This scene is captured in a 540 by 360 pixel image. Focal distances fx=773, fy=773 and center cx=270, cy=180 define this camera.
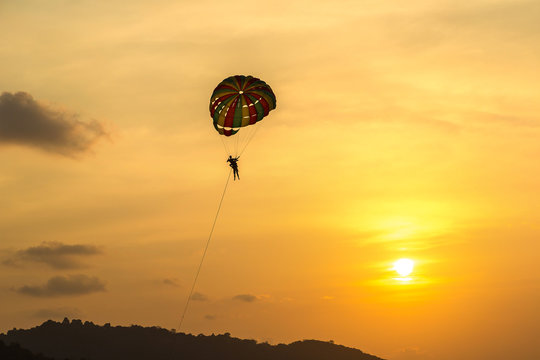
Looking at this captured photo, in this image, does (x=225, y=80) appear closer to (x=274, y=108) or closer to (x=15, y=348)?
(x=274, y=108)

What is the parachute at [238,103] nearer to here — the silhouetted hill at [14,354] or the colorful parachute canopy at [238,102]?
the colorful parachute canopy at [238,102]

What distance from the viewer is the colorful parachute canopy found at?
299 feet

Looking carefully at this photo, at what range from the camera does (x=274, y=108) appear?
9312 cm

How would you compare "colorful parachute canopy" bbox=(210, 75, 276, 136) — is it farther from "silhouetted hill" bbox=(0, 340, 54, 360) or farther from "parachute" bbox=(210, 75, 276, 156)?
"silhouetted hill" bbox=(0, 340, 54, 360)

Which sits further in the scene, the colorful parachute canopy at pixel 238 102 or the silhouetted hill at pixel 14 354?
the silhouetted hill at pixel 14 354

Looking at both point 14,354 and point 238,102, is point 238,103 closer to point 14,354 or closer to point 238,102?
point 238,102

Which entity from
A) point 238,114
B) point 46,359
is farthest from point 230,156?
point 46,359

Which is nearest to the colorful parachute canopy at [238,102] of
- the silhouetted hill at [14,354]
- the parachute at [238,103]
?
the parachute at [238,103]

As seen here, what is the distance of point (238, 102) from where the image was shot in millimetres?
91188

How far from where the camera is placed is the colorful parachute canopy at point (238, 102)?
9112cm

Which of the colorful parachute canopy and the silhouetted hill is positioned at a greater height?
the colorful parachute canopy

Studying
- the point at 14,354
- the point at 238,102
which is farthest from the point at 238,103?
the point at 14,354

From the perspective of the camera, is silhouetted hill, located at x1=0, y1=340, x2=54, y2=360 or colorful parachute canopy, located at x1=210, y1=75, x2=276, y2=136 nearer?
colorful parachute canopy, located at x1=210, y1=75, x2=276, y2=136

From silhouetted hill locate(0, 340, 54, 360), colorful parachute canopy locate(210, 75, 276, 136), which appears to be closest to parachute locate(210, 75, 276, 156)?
colorful parachute canopy locate(210, 75, 276, 136)
